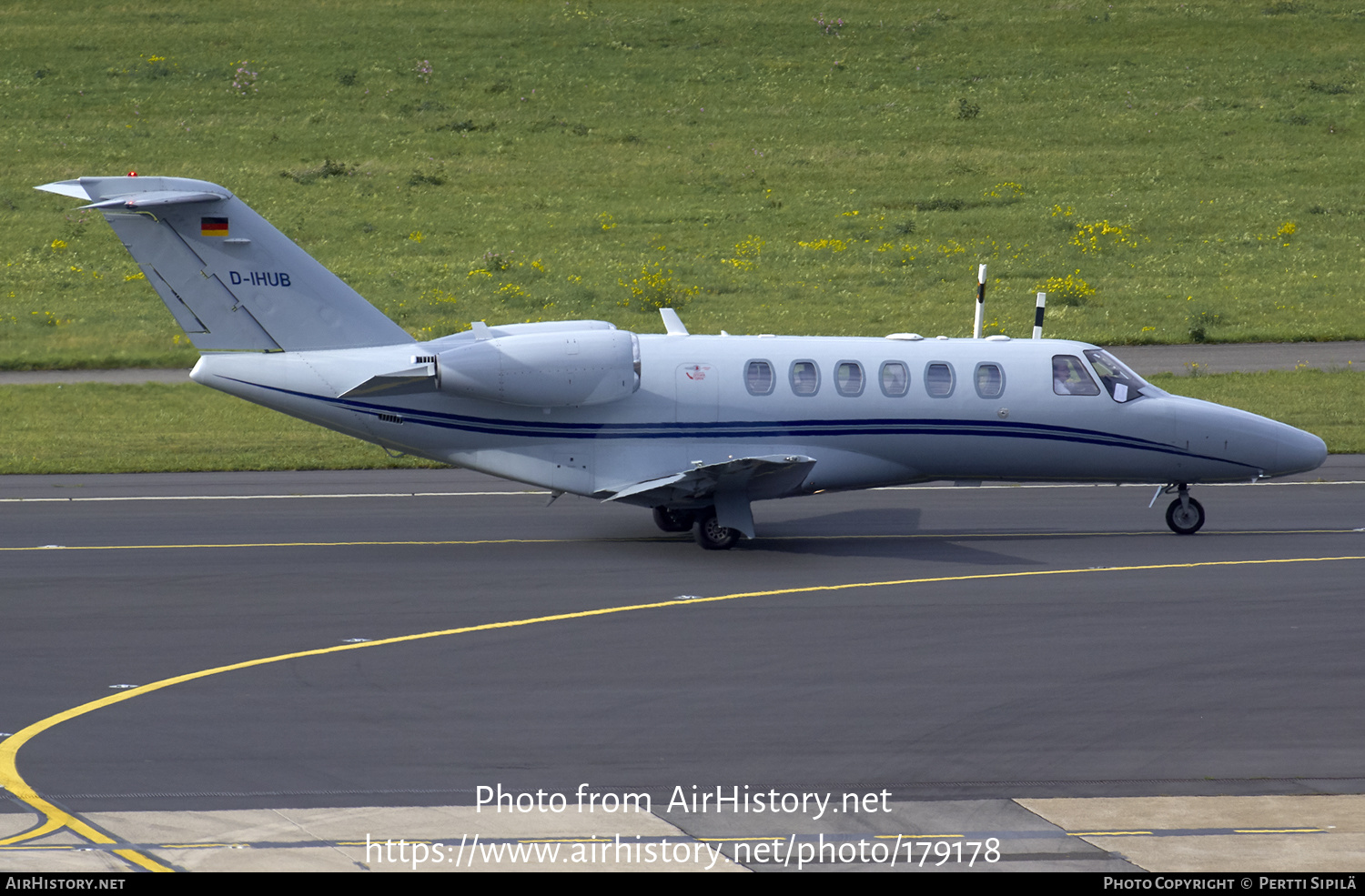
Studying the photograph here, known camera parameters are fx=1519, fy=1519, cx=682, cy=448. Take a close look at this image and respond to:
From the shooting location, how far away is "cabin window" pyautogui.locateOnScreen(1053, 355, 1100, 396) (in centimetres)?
2173

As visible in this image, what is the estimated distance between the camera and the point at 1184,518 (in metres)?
22.2

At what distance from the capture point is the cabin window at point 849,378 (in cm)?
2109

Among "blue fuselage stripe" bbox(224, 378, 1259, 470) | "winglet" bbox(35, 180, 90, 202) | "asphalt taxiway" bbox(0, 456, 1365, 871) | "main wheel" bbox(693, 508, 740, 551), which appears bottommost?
"asphalt taxiway" bbox(0, 456, 1365, 871)

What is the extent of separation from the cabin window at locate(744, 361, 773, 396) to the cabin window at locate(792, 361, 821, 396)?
34 cm

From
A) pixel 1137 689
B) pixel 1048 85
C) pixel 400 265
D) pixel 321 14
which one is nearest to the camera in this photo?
pixel 1137 689

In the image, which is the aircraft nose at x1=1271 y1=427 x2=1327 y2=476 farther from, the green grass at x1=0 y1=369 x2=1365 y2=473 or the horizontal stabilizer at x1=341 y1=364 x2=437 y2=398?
the horizontal stabilizer at x1=341 y1=364 x2=437 y2=398

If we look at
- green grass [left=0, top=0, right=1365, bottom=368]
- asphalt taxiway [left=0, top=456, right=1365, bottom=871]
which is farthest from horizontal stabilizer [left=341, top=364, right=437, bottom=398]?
green grass [left=0, top=0, right=1365, bottom=368]

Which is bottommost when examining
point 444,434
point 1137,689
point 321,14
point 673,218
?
point 1137,689

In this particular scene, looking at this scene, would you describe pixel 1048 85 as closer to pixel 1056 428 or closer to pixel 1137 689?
pixel 1056 428

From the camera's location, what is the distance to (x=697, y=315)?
44094 millimetres

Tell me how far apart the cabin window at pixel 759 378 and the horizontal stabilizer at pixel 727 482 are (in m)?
0.92

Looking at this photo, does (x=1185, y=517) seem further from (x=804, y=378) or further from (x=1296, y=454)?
(x=804, y=378)

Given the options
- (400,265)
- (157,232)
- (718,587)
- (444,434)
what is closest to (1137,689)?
(718,587)

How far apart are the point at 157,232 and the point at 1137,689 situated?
13.5m
